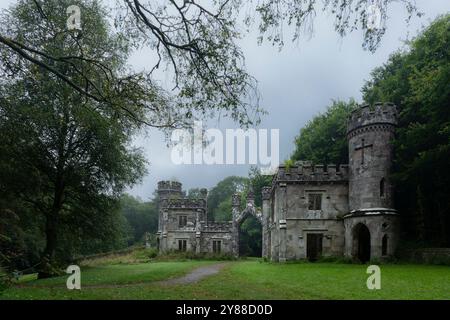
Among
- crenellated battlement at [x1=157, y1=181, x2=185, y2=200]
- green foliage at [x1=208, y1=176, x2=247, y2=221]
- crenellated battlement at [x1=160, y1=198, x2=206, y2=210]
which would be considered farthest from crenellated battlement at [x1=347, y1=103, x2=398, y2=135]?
green foliage at [x1=208, y1=176, x2=247, y2=221]

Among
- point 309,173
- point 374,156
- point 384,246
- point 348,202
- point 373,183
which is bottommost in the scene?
point 384,246

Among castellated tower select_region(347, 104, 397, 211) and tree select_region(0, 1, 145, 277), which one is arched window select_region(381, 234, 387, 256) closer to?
castellated tower select_region(347, 104, 397, 211)

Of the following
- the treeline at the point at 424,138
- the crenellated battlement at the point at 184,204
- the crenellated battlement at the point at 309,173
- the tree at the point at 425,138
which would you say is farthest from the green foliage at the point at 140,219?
the tree at the point at 425,138

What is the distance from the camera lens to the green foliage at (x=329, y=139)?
32.6m

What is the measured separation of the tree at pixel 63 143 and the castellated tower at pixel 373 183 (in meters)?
12.6

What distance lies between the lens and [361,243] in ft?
90.3

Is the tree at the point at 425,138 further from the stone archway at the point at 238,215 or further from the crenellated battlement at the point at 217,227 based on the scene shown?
the crenellated battlement at the point at 217,227

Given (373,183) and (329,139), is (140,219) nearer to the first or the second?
(329,139)

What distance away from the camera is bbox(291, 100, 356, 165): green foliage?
32594 millimetres

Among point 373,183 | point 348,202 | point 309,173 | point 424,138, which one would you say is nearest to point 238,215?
point 309,173

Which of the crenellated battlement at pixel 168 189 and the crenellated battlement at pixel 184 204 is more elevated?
the crenellated battlement at pixel 168 189

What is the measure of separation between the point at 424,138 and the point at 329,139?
13.2 m
